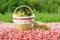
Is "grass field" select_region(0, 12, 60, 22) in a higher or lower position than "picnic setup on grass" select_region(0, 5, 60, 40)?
lower

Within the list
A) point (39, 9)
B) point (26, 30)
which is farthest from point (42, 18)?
point (26, 30)

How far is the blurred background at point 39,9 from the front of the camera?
1072 centimetres

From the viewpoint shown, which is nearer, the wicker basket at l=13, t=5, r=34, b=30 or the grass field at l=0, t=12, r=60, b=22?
the wicker basket at l=13, t=5, r=34, b=30

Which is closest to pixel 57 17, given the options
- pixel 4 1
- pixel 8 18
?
pixel 8 18

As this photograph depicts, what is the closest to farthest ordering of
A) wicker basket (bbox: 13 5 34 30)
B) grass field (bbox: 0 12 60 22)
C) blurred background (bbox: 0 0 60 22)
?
wicker basket (bbox: 13 5 34 30) → grass field (bbox: 0 12 60 22) → blurred background (bbox: 0 0 60 22)

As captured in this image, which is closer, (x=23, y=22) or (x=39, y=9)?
(x=23, y=22)

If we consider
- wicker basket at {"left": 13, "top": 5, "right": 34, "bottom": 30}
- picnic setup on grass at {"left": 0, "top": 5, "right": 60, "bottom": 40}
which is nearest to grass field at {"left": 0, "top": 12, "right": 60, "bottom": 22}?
picnic setup on grass at {"left": 0, "top": 5, "right": 60, "bottom": 40}

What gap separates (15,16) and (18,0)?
4.81 meters

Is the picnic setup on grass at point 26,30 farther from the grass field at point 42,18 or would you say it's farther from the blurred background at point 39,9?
the blurred background at point 39,9

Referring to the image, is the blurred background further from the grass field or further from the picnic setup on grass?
the picnic setup on grass

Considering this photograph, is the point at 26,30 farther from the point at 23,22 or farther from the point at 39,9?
the point at 39,9

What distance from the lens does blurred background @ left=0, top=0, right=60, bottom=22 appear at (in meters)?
10.7

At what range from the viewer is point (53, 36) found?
6543 millimetres

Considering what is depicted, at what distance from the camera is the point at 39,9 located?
1301 cm
